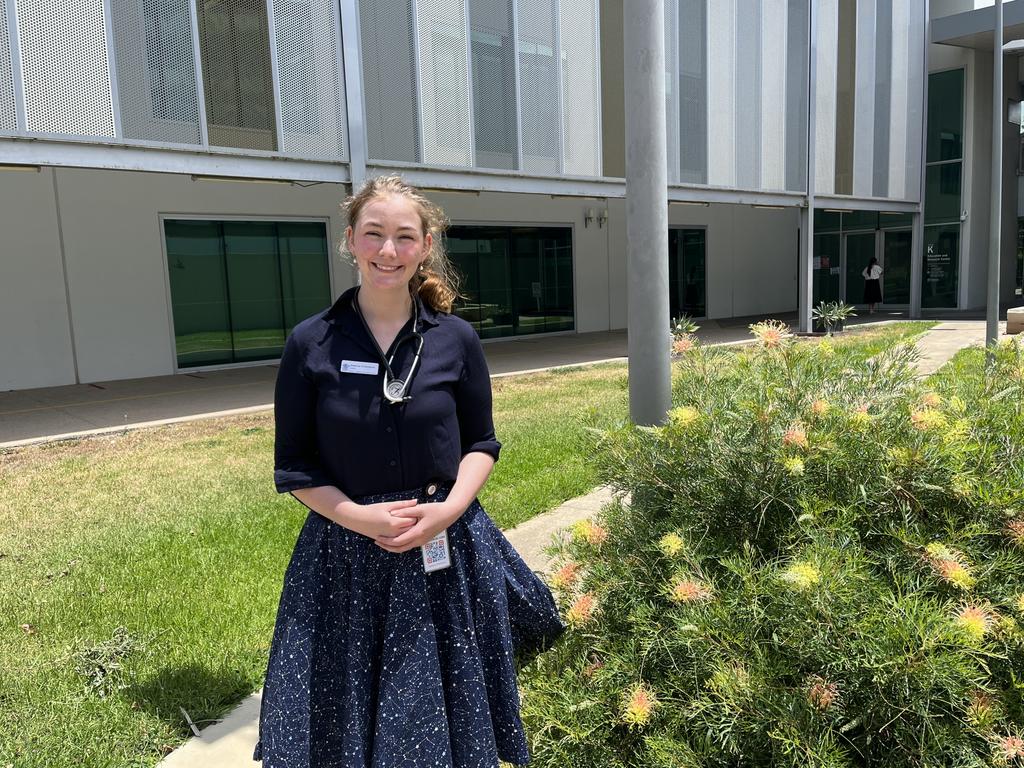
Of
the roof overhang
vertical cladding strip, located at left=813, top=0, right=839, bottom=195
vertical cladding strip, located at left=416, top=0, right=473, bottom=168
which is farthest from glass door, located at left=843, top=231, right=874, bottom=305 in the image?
vertical cladding strip, located at left=416, top=0, right=473, bottom=168

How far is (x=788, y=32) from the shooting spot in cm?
1680

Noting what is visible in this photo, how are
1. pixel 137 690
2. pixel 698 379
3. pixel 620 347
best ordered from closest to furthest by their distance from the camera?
pixel 698 379, pixel 137 690, pixel 620 347

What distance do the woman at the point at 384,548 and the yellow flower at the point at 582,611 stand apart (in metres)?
0.20

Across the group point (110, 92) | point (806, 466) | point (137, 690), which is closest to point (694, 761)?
point (806, 466)

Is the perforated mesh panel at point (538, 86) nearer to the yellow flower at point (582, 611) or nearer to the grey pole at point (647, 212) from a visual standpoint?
the grey pole at point (647, 212)

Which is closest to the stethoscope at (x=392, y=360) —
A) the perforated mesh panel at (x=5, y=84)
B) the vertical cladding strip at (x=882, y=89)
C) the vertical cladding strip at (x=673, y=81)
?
the perforated mesh panel at (x=5, y=84)

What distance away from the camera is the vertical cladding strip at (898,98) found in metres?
19.6

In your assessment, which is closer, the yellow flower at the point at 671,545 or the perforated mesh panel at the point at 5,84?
the yellow flower at the point at 671,545

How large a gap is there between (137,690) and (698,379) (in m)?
2.64

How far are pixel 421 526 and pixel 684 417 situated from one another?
855 millimetres

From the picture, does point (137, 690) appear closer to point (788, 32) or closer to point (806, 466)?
point (806, 466)

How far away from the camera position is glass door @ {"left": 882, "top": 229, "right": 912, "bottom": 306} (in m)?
24.5

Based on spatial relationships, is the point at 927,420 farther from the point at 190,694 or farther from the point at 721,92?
the point at 721,92

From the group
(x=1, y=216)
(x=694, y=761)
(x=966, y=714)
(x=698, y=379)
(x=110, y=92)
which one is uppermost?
(x=110, y=92)
